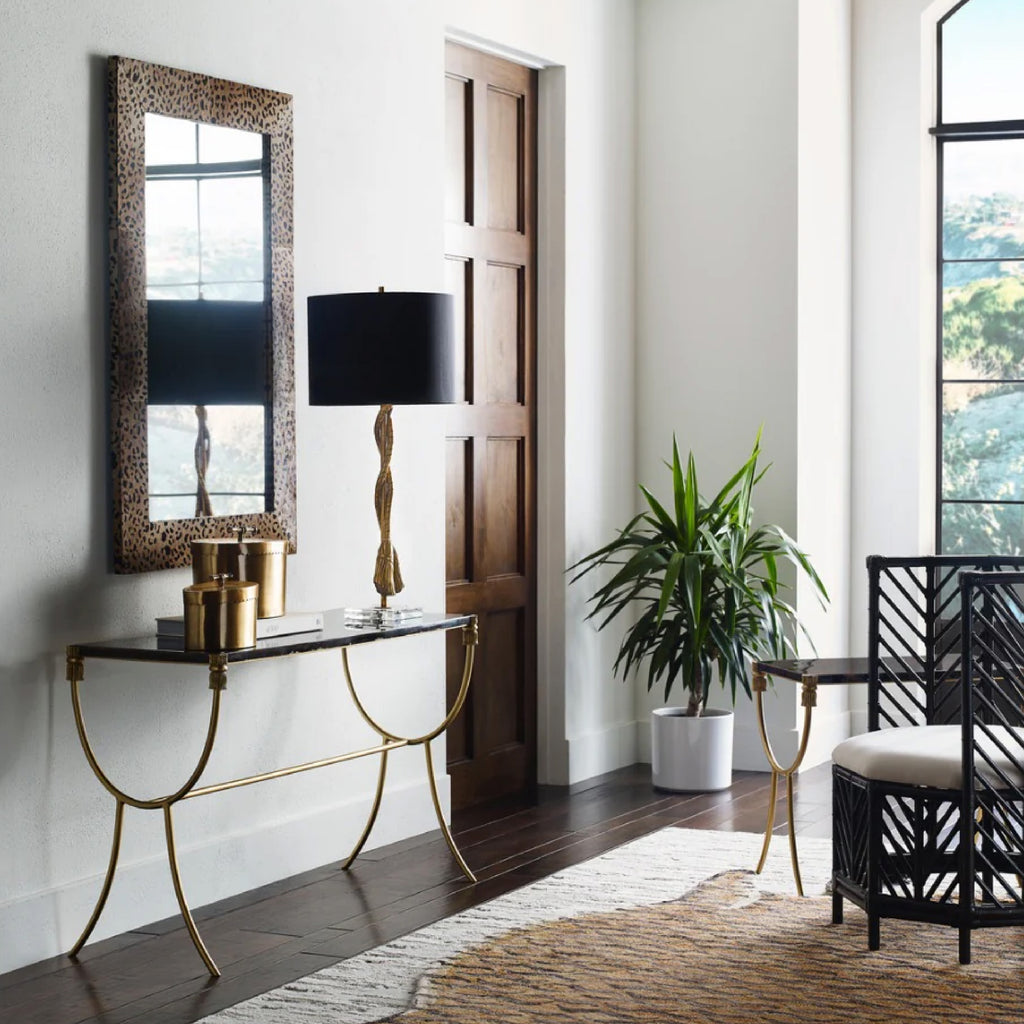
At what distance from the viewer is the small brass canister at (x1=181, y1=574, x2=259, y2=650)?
381cm

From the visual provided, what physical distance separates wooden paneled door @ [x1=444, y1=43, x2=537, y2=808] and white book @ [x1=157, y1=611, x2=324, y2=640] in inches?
58.4

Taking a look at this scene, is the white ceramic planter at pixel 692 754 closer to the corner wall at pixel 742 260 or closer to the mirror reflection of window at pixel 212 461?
the corner wall at pixel 742 260

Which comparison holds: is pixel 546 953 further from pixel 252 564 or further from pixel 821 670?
pixel 252 564

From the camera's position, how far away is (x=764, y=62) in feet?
21.1

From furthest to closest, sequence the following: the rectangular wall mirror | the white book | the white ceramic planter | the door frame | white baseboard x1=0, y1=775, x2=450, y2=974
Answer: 1. the door frame
2. the white ceramic planter
3. the rectangular wall mirror
4. the white book
5. white baseboard x1=0, y1=775, x2=450, y2=974

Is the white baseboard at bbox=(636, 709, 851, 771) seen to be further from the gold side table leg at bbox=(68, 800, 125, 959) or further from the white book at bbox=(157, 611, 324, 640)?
the gold side table leg at bbox=(68, 800, 125, 959)

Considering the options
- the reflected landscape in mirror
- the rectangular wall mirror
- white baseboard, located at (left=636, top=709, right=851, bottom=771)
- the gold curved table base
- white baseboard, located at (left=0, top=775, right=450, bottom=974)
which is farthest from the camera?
white baseboard, located at (left=636, top=709, right=851, bottom=771)

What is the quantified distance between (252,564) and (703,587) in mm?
2257

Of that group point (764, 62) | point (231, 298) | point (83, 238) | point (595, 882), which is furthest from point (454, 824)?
point (764, 62)

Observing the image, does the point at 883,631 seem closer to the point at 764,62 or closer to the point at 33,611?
the point at 764,62

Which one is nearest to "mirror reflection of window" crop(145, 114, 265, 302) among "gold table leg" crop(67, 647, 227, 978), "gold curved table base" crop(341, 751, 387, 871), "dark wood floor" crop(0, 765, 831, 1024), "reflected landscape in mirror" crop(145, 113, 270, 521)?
"reflected landscape in mirror" crop(145, 113, 270, 521)

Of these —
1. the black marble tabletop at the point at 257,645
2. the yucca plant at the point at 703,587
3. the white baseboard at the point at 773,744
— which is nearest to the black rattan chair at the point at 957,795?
the black marble tabletop at the point at 257,645

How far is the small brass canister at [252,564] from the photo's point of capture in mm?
4039

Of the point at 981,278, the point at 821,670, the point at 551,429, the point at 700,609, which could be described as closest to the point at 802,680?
the point at 821,670
